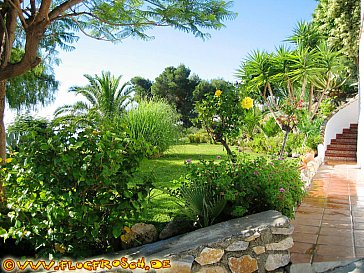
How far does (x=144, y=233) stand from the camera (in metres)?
3.65

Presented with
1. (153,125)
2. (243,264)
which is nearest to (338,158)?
(153,125)

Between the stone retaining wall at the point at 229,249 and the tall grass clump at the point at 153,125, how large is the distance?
24.1 ft

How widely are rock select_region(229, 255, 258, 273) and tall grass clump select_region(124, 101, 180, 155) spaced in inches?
294

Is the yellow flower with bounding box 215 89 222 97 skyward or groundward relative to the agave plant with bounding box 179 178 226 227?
skyward

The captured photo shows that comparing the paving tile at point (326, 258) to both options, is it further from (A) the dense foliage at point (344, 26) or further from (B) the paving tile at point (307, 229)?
(A) the dense foliage at point (344, 26)

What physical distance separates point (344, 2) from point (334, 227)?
1417cm

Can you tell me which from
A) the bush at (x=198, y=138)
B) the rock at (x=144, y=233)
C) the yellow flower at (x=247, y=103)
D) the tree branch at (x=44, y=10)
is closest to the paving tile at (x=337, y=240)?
the rock at (x=144, y=233)

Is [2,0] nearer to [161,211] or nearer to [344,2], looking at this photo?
[161,211]

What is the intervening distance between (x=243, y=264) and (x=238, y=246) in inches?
6.9

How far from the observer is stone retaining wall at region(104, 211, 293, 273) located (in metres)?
3.01

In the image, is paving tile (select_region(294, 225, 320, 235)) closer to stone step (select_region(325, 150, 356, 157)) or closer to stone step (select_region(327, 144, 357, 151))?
stone step (select_region(325, 150, 356, 157))

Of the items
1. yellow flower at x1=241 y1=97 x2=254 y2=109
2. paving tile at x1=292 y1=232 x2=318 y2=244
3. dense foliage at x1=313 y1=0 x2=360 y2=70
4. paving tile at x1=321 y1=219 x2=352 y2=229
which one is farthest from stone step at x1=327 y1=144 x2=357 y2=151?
paving tile at x1=292 y1=232 x2=318 y2=244

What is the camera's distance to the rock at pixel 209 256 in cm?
304

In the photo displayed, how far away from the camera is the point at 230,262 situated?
3154 mm
